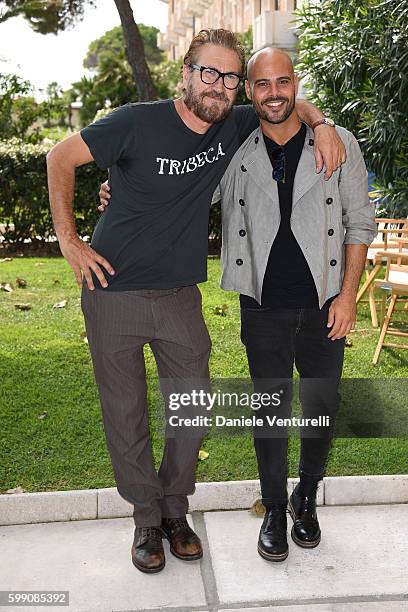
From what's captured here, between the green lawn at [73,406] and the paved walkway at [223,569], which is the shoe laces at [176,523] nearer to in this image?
the paved walkway at [223,569]

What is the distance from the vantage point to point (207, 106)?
332cm

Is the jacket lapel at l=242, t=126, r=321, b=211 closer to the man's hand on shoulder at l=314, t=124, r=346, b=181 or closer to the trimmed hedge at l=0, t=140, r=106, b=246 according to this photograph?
the man's hand on shoulder at l=314, t=124, r=346, b=181

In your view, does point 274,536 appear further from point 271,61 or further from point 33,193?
point 33,193

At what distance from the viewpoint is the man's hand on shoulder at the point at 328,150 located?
340 centimetres

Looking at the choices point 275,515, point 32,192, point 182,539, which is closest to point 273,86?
point 275,515

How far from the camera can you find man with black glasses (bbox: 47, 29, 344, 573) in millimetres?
3352

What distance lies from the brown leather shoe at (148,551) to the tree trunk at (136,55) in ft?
42.7

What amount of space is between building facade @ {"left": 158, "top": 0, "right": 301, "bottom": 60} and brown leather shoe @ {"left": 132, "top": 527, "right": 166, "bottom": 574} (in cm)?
1083

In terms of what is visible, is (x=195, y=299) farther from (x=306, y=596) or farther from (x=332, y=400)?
(x=306, y=596)

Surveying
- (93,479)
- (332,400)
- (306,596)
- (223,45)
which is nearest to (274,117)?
(223,45)

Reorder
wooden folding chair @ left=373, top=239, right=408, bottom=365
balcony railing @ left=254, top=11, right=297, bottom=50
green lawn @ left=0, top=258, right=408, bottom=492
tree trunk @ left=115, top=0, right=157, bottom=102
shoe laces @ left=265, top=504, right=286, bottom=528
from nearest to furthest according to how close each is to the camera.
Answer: shoe laces @ left=265, top=504, right=286, bottom=528
green lawn @ left=0, top=258, right=408, bottom=492
wooden folding chair @ left=373, top=239, right=408, bottom=365
tree trunk @ left=115, top=0, right=157, bottom=102
balcony railing @ left=254, top=11, right=297, bottom=50

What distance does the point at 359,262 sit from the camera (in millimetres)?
3625

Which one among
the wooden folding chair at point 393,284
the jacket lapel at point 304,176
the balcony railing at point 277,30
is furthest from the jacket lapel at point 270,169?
the balcony railing at point 277,30

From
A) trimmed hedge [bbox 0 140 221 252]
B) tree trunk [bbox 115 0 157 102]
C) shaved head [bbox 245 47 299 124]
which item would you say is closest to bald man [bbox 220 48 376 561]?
shaved head [bbox 245 47 299 124]
